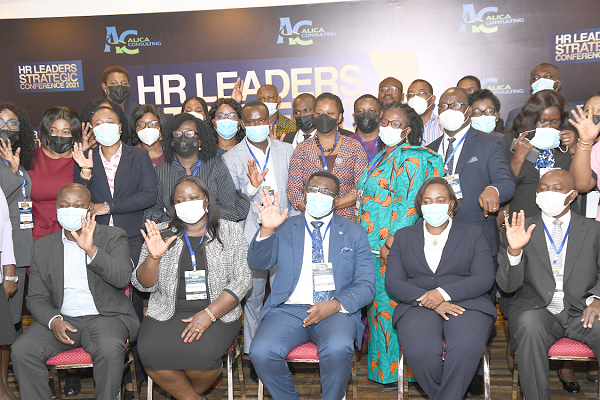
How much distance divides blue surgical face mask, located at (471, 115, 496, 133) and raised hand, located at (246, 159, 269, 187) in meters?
1.70

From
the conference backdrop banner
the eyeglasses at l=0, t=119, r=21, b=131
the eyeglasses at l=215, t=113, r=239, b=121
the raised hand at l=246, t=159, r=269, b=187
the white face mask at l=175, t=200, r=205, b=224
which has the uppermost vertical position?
the conference backdrop banner

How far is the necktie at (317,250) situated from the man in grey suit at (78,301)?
1200 millimetres

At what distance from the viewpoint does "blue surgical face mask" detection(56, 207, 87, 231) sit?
308 centimetres

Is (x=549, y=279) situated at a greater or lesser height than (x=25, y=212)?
lesser

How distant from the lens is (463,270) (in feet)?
10.1

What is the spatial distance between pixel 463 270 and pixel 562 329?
66 cm

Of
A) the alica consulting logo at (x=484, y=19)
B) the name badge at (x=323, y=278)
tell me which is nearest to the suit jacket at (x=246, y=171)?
the name badge at (x=323, y=278)

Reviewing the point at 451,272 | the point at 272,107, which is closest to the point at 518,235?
the point at 451,272

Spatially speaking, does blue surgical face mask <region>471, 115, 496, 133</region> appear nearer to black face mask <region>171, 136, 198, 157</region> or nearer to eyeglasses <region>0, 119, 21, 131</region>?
black face mask <region>171, 136, 198, 157</region>

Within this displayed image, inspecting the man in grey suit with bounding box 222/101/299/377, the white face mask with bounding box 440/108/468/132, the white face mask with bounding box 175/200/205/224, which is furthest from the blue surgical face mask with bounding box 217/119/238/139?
the white face mask with bounding box 440/108/468/132

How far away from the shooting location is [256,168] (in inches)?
147

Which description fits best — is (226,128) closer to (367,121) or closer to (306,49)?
(367,121)

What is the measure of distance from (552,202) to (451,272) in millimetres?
755

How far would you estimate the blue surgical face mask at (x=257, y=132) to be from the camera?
3889mm
